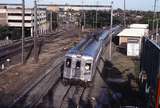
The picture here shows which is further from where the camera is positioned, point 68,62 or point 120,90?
point 68,62

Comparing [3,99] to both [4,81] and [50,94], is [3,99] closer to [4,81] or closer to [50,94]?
[50,94]

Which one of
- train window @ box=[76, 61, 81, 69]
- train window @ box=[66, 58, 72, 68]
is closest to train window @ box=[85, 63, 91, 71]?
train window @ box=[76, 61, 81, 69]

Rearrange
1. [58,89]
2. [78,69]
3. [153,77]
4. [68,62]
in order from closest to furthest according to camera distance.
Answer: [153,77] → [58,89] → [78,69] → [68,62]

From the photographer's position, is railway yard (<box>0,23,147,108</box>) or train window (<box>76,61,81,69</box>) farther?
train window (<box>76,61,81,69</box>)

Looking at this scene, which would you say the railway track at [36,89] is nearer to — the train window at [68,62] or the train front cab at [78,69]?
the train front cab at [78,69]

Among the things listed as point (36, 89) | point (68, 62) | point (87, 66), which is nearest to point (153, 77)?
point (87, 66)

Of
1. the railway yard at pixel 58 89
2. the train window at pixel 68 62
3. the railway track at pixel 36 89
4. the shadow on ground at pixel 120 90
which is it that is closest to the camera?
the railway track at pixel 36 89

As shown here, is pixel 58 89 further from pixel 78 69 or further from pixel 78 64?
pixel 78 64

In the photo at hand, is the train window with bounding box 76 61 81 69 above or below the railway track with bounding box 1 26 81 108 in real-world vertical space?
above

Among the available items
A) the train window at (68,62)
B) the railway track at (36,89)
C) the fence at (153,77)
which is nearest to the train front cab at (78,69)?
the train window at (68,62)

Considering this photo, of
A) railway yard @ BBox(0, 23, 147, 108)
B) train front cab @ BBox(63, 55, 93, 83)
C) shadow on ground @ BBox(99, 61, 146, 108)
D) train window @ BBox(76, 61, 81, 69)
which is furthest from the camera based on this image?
train window @ BBox(76, 61, 81, 69)

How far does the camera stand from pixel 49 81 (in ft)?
92.7

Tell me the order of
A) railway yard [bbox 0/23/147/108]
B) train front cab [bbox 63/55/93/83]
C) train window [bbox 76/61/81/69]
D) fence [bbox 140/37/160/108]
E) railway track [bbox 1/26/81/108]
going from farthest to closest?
train window [bbox 76/61/81/69]
train front cab [bbox 63/55/93/83]
railway yard [bbox 0/23/147/108]
railway track [bbox 1/26/81/108]
fence [bbox 140/37/160/108]

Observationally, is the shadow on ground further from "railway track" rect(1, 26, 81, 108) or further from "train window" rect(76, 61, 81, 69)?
"railway track" rect(1, 26, 81, 108)
